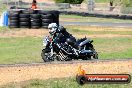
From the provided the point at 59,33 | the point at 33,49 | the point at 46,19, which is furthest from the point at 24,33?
the point at 59,33

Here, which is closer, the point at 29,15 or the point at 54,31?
the point at 54,31

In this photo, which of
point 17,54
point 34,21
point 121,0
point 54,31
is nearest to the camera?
point 54,31

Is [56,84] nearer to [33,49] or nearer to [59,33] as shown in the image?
[59,33]

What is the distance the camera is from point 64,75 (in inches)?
461

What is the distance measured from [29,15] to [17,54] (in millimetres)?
10647

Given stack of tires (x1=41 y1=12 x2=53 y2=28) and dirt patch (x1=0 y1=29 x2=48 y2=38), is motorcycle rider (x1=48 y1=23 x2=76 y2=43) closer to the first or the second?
dirt patch (x1=0 y1=29 x2=48 y2=38)

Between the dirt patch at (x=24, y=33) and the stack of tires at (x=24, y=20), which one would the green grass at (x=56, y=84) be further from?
the stack of tires at (x=24, y=20)

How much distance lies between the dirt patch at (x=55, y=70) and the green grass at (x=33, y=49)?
10.4 feet

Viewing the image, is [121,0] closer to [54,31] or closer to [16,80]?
[54,31]

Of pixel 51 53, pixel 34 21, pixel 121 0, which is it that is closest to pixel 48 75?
pixel 51 53

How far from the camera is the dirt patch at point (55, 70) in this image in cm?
1147

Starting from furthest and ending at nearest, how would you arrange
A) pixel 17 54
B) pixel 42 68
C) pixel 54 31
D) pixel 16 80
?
pixel 17 54, pixel 54 31, pixel 42 68, pixel 16 80

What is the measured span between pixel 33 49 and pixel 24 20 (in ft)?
29.5

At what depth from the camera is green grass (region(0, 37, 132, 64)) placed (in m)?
16.8
